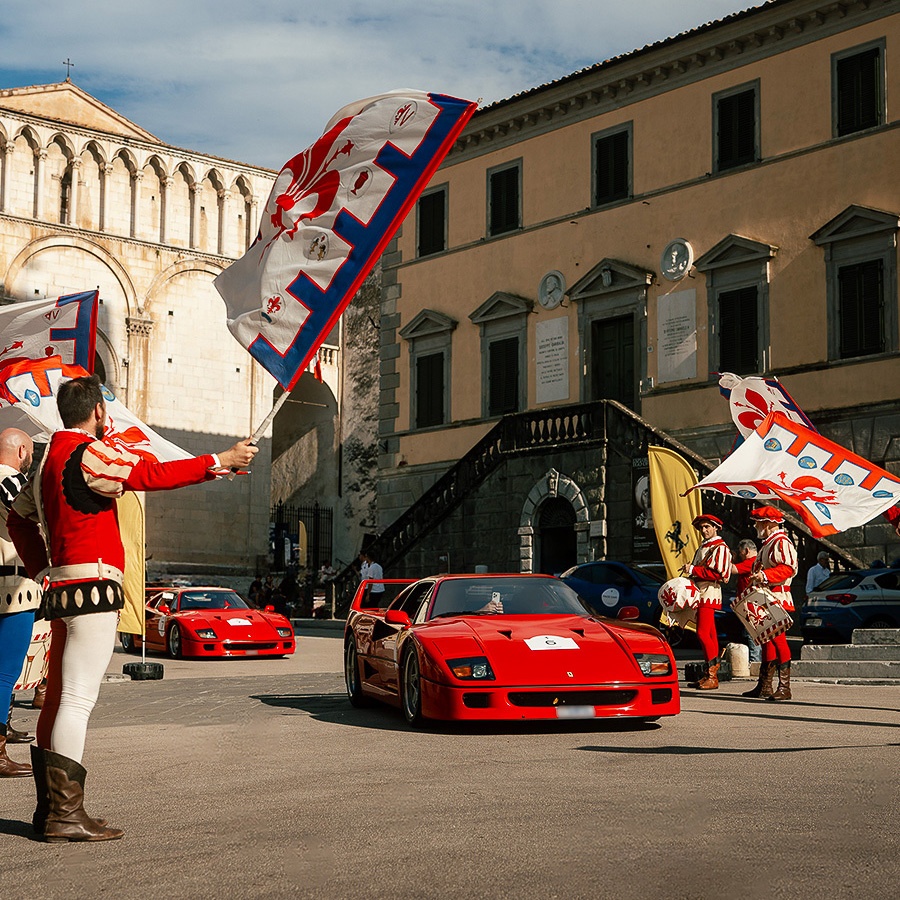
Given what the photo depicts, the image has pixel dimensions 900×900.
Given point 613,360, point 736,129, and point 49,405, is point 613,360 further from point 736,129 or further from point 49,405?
point 49,405

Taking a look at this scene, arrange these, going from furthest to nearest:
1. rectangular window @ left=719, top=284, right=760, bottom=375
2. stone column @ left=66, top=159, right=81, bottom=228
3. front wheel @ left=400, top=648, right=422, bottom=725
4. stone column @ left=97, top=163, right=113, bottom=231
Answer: stone column @ left=97, top=163, right=113, bottom=231 < stone column @ left=66, top=159, right=81, bottom=228 < rectangular window @ left=719, top=284, right=760, bottom=375 < front wheel @ left=400, top=648, right=422, bottom=725

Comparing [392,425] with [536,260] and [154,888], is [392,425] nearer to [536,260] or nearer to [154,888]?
[536,260]

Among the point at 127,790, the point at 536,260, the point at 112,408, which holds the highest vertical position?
the point at 536,260

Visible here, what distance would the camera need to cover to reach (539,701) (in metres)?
10.7

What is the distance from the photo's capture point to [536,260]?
34.5 meters

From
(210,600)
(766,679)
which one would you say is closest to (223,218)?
(210,600)

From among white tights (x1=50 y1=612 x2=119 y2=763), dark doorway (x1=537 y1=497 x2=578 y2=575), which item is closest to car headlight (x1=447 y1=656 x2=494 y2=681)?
white tights (x1=50 y1=612 x2=119 y2=763)

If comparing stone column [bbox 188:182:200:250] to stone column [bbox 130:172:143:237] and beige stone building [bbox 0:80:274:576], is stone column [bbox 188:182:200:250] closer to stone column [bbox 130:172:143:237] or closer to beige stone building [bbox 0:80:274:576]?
beige stone building [bbox 0:80:274:576]

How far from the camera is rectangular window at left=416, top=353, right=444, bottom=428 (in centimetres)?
3678

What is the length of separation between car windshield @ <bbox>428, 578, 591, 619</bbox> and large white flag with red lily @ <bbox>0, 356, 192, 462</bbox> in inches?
151

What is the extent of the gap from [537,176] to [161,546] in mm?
22260

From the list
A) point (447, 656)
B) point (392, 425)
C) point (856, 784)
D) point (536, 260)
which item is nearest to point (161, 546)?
point (392, 425)

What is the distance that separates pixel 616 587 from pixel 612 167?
12133mm

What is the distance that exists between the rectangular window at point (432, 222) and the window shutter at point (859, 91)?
11.9 meters
